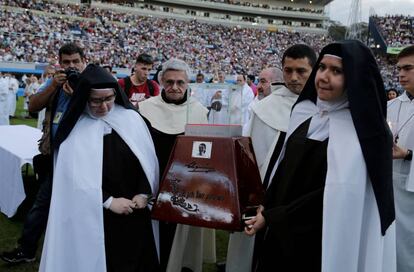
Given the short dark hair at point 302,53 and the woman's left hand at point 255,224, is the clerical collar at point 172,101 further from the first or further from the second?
the woman's left hand at point 255,224

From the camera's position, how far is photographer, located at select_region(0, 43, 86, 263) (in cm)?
395

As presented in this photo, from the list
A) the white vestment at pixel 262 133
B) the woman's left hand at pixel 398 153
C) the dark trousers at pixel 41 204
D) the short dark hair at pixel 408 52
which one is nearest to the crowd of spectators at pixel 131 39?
the dark trousers at pixel 41 204

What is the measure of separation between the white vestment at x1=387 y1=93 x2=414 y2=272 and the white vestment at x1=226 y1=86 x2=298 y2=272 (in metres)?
1.26

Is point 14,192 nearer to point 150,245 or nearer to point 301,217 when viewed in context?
point 150,245

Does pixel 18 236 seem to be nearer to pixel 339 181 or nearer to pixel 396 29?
pixel 339 181

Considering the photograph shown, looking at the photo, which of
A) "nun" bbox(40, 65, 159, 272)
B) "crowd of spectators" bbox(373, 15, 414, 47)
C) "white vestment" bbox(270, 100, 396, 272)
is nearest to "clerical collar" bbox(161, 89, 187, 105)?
"nun" bbox(40, 65, 159, 272)

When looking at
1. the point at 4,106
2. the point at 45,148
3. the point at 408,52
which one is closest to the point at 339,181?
the point at 408,52

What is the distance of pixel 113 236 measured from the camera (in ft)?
10.2

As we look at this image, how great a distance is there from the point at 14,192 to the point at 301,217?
14.9 ft

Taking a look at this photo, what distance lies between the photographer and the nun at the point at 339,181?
2303 millimetres

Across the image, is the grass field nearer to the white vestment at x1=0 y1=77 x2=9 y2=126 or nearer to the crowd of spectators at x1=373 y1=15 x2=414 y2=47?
the white vestment at x1=0 y1=77 x2=9 y2=126

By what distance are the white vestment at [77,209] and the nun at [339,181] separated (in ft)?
3.59

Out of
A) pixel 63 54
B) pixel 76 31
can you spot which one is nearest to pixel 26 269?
pixel 63 54

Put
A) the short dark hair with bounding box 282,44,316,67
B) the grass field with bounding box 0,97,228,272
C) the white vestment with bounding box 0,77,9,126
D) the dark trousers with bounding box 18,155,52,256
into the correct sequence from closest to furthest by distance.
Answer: the short dark hair with bounding box 282,44,316,67, the dark trousers with bounding box 18,155,52,256, the grass field with bounding box 0,97,228,272, the white vestment with bounding box 0,77,9,126
